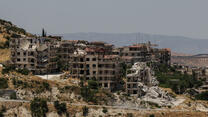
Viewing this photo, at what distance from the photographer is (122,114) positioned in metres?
69.2

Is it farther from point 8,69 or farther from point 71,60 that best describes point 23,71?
point 71,60

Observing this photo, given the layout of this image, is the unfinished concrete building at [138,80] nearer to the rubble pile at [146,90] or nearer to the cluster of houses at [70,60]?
the rubble pile at [146,90]

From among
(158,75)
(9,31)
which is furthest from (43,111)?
(9,31)

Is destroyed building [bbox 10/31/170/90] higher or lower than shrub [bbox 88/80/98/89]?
higher

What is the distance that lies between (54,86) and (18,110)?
31.2 feet

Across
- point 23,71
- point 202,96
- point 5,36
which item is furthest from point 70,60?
point 5,36

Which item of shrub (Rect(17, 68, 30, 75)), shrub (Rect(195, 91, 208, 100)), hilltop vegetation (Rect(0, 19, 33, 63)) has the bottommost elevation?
shrub (Rect(195, 91, 208, 100))

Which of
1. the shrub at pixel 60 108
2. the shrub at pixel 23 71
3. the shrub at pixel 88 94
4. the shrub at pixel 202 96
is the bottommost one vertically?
the shrub at pixel 202 96

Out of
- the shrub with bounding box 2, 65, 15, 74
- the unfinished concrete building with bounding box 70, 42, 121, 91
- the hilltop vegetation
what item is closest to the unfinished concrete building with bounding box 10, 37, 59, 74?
the shrub with bounding box 2, 65, 15, 74

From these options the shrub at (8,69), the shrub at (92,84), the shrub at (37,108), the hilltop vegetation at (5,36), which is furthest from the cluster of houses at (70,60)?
the shrub at (37,108)

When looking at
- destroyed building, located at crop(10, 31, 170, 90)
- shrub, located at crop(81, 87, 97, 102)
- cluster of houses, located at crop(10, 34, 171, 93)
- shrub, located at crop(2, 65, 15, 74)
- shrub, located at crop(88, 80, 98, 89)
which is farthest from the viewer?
cluster of houses, located at crop(10, 34, 171, 93)

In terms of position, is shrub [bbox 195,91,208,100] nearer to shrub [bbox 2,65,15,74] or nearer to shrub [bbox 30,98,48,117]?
shrub [bbox 30,98,48,117]

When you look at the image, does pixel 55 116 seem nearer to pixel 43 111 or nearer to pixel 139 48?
pixel 43 111

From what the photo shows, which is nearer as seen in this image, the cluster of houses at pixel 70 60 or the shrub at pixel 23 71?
the shrub at pixel 23 71
